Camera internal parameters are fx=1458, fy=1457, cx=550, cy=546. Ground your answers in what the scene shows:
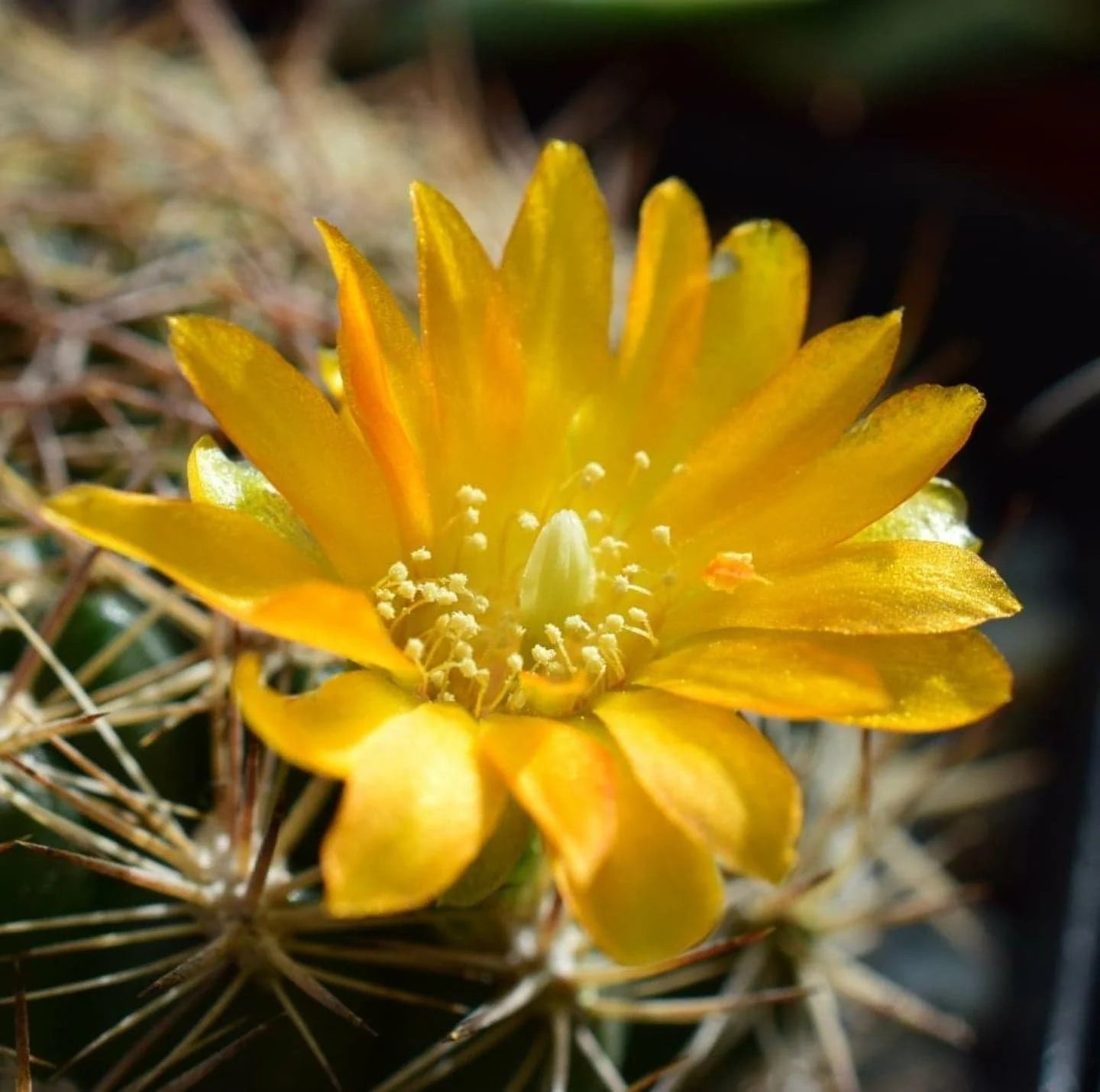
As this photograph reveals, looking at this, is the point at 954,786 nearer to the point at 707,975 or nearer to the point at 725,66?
A: the point at 707,975

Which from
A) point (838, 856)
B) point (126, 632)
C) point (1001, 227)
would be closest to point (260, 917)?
point (126, 632)

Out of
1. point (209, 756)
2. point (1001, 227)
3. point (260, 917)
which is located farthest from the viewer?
point (1001, 227)

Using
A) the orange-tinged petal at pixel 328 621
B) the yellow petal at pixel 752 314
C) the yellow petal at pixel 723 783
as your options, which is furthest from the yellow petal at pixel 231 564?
the yellow petal at pixel 752 314

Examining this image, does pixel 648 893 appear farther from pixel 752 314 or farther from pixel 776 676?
pixel 752 314

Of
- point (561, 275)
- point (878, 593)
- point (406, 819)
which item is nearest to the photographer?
point (406, 819)

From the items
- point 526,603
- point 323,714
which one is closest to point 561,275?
point 526,603

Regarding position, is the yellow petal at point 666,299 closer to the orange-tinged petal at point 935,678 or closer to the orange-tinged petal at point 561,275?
the orange-tinged petal at point 561,275

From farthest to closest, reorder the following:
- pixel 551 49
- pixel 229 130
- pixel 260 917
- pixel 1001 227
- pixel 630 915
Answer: pixel 551 49 < pixel 1001 227 < pixel 229 130 < pixel 260 917 < pixel 630 915
